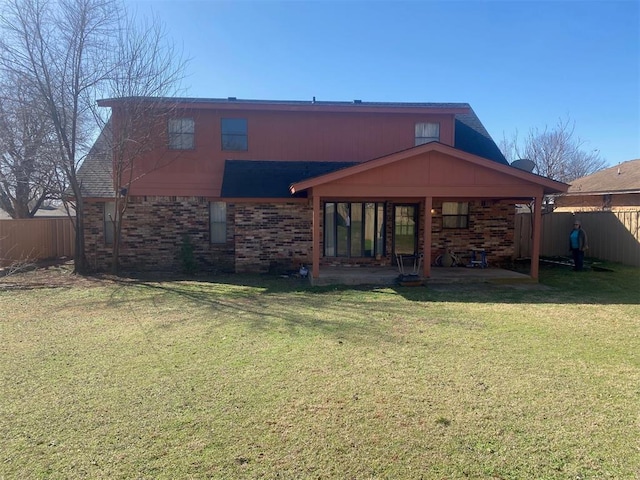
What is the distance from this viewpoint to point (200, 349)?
517 cm

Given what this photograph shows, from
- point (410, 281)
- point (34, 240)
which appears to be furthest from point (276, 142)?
point (34, 240)

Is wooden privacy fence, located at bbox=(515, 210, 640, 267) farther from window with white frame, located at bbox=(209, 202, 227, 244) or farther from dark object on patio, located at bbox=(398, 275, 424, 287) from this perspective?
window with white frame, located at bbox=(209, 202, 227, 244)

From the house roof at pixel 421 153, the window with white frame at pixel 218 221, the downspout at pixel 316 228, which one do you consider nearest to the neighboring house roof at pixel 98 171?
the window with white frame at pixel 218 221

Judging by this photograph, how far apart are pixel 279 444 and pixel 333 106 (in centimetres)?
1151

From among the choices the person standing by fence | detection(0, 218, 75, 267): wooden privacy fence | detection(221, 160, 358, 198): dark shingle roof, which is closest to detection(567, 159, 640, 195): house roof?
the person standing by fence

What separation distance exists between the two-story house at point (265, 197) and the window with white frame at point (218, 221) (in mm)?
33

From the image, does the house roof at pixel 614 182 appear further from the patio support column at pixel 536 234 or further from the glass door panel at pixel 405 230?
the glass door panel at pixel 405 230

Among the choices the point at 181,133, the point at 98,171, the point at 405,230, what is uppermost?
the point at 181,133

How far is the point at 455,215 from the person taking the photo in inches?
497

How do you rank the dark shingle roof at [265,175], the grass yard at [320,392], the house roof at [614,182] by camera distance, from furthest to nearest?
1. the house roof at [614,182]
2. the dark shingle roof at [265,175]
3. the grass yard at [320,392]

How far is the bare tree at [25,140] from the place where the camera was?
36.7 ft

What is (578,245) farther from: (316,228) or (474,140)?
(316,228)

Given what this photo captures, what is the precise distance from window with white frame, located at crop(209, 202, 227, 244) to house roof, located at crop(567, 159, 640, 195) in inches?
635

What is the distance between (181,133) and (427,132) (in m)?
8.25
